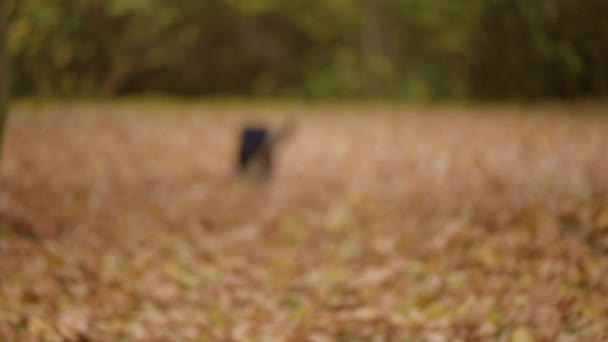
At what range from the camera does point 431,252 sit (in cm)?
421

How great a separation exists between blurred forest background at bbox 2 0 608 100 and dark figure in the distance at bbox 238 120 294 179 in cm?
240

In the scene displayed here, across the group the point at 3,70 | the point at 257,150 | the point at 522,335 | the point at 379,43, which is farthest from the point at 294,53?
the point at 522,335

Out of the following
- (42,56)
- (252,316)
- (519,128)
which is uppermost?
(42,56)

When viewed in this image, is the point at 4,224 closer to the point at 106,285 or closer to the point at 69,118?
the point at 106,285

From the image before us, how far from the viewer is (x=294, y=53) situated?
13.4 m

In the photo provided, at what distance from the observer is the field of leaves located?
10.5ft

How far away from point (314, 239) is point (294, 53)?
914 centimetres

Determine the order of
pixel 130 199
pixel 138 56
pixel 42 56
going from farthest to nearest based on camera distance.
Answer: pixel 138 56 → pixel 42 56 → pixel 130 199

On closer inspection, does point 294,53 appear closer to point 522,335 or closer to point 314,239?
point 314,239

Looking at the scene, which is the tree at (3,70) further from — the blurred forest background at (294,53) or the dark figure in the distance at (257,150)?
the blurred forest background at (294,53)

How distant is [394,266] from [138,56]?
8.72m

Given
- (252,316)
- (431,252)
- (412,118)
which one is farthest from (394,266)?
(412,118)

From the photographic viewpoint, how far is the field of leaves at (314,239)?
321 centimetres

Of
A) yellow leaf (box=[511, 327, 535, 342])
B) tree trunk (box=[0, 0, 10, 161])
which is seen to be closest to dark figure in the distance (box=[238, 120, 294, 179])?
tree trunk (box=[0, 0, 10, 161])
